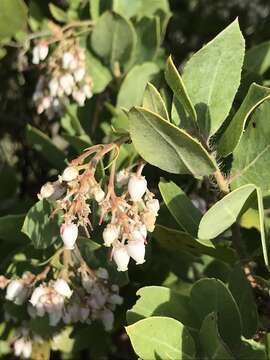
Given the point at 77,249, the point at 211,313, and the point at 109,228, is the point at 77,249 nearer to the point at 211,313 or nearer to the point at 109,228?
the point at 109,228

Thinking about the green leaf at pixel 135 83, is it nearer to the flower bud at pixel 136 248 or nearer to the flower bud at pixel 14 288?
the flower bud at pixel 14 288

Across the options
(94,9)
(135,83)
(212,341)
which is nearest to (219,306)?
(212,341)

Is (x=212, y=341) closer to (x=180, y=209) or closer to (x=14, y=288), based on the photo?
(x=180, y=209)

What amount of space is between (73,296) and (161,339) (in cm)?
46

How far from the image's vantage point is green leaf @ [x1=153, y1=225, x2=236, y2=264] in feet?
4.74

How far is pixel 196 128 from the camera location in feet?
4.45

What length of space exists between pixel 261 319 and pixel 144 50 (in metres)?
0.89

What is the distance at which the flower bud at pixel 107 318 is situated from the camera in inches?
69.5

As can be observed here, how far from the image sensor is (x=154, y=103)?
1255 mm

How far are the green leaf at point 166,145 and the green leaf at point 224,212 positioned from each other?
6cm

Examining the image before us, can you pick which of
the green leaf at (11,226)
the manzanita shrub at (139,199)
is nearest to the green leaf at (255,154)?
the manzanita shrub at (139,199)

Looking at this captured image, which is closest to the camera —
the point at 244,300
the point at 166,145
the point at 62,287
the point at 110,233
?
the point at 166,145

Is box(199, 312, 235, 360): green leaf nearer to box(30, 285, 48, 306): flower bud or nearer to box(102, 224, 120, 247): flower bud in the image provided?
box(102, 224, 120, 247): flower bud

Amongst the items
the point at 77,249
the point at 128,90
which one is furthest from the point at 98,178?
the point at 128,90
